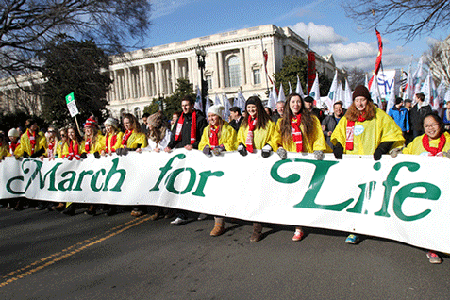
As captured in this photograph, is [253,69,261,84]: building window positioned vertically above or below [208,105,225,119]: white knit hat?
above

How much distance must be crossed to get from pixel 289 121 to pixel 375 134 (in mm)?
1109

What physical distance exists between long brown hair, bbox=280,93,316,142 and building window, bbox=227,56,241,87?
75.4m

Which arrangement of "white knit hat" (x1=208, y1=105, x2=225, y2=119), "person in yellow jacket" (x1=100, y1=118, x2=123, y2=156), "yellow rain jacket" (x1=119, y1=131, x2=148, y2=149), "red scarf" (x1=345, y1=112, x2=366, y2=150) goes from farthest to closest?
"person in yellow jacket" (x1=100, y1=118, x2=123, y2=156)
"yellow rain jacket" (x1=119, y1=131, x2=148, y2=149)
"white knit hat" (x1=208, y1=105, x2=225, y2=119)
"red scarf" (x1=345, y1=112, x2=366, y2=150)

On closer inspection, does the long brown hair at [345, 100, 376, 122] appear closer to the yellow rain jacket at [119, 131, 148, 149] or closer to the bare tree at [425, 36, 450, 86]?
the yellow rain jacket at [119, 131, 148, 149]

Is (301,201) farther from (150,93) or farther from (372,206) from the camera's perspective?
(150,93)

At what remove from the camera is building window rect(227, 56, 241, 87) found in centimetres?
7856

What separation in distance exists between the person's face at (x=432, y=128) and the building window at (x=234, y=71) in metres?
A: 76.1

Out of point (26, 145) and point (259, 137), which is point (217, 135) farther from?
point (26, 145)

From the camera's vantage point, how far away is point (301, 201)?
4477mm


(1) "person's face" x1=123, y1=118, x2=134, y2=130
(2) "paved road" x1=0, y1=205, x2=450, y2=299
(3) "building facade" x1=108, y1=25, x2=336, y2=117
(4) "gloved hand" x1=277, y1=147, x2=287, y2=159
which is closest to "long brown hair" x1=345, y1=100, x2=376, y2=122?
(4) "gloved hand" x1=277, y1=147, x2=287, y2=159

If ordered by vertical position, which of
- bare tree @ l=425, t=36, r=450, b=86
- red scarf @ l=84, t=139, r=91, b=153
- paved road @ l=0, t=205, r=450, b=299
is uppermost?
bare tree @ l=425, t=36, r=450, b=86

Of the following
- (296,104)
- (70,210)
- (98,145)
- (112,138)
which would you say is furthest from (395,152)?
(70,210)

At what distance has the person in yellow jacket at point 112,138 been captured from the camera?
22.2 ft

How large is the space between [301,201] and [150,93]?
87063mm
